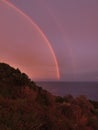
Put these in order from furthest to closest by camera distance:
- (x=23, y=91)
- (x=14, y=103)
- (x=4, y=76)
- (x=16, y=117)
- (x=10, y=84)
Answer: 1. (x=4, y=76)
2. (x=10, y=84)
3. (x=23, y=91)
4. (x=14, y=103)
5. (x=16, y=117)

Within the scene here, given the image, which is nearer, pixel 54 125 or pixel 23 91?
pixel 54 125

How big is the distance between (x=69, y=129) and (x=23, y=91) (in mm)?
4268

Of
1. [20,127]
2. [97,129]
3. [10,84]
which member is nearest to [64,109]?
[97,129]

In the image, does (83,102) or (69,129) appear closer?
(69,129)

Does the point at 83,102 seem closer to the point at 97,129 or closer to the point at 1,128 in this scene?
the point at 97,129

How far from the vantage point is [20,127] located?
11156 millimetres

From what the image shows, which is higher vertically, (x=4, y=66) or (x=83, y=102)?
(x=4, y=66)

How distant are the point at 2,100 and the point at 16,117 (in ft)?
7.24

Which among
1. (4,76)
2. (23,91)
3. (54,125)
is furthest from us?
(4,76)

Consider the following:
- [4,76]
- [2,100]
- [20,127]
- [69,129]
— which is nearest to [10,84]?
[4,76]

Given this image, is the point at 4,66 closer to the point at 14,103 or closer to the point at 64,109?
the point at 64,109

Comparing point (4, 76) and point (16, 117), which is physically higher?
point (4, 76)

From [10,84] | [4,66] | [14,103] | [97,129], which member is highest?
[4,66]

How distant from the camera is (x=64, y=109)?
17.2m
